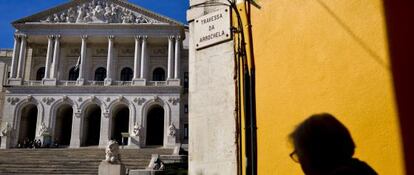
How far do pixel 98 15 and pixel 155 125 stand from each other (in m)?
12.5

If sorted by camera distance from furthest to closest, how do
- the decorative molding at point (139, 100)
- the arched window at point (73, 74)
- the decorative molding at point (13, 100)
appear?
the arched window at point (73, 74), the decorative molding at point (139, 100), the decorative molding at point (13, 100)

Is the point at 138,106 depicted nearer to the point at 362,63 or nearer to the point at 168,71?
the point at 168,71

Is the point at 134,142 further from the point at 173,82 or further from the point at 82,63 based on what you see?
the point at 82,63

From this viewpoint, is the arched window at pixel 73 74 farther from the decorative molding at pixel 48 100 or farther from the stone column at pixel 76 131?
the stone column at pixel 76 131

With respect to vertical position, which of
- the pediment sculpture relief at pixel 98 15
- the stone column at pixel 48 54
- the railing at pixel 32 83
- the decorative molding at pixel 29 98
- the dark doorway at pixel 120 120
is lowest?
the dark doorway at pixel 120 120

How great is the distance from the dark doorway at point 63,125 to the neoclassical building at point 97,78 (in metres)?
0.10

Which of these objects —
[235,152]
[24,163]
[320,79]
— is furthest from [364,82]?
[24,163]

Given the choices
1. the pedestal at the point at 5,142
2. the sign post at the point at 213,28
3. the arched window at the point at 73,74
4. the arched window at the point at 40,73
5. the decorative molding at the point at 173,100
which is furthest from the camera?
the arched window at the point at 40,73

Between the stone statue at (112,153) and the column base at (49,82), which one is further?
the column base at (49,82)

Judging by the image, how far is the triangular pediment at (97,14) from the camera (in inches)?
1692

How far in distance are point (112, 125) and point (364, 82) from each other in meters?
39.0

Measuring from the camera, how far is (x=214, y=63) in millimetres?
5105

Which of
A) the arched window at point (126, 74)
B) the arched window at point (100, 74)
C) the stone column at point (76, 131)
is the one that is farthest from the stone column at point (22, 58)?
the arched window at point (126, 74)

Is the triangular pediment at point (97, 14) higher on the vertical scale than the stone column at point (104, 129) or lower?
higher
